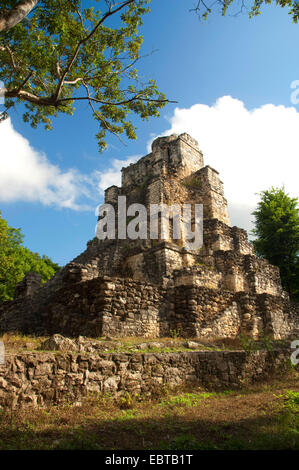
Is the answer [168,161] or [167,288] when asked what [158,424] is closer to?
[167,288]

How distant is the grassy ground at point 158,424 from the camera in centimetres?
343

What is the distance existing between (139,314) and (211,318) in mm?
2944

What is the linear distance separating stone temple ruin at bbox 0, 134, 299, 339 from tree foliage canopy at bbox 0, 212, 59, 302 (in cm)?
927

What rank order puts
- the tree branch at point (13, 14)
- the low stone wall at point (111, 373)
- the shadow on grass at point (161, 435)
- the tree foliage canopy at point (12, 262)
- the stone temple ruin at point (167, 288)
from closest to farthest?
1. the shadow on grass at point (161, 435)
2. the low stone wall at point (111, 373)
3. the tree branch at point (13, 14)
4. the stone temple ruin at point (167, 288)
5. the tree foliage canopy at point (12, 262)

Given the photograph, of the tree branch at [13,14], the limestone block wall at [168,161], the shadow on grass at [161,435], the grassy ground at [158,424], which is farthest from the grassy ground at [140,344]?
the limestone block wall at [168,161]

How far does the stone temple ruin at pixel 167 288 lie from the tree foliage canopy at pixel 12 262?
9272 mm

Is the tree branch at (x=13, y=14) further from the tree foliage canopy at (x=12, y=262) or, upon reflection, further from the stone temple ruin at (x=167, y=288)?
the tree foliage canopy at (x=12, y=262)

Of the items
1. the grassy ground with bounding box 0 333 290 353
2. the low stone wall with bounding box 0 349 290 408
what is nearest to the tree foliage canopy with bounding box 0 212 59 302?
the grassy ground with bounding box 0 333 290 353

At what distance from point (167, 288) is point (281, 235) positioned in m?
14.8

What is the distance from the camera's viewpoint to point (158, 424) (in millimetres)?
4262

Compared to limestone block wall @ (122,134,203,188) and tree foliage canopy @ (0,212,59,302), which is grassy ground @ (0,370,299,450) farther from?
tree foliage canopy @ (0,212,59,302)

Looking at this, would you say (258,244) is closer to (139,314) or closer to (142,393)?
(139,314)

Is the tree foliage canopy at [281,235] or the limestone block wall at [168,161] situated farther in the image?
the tree foliage canopy at [281,235]
